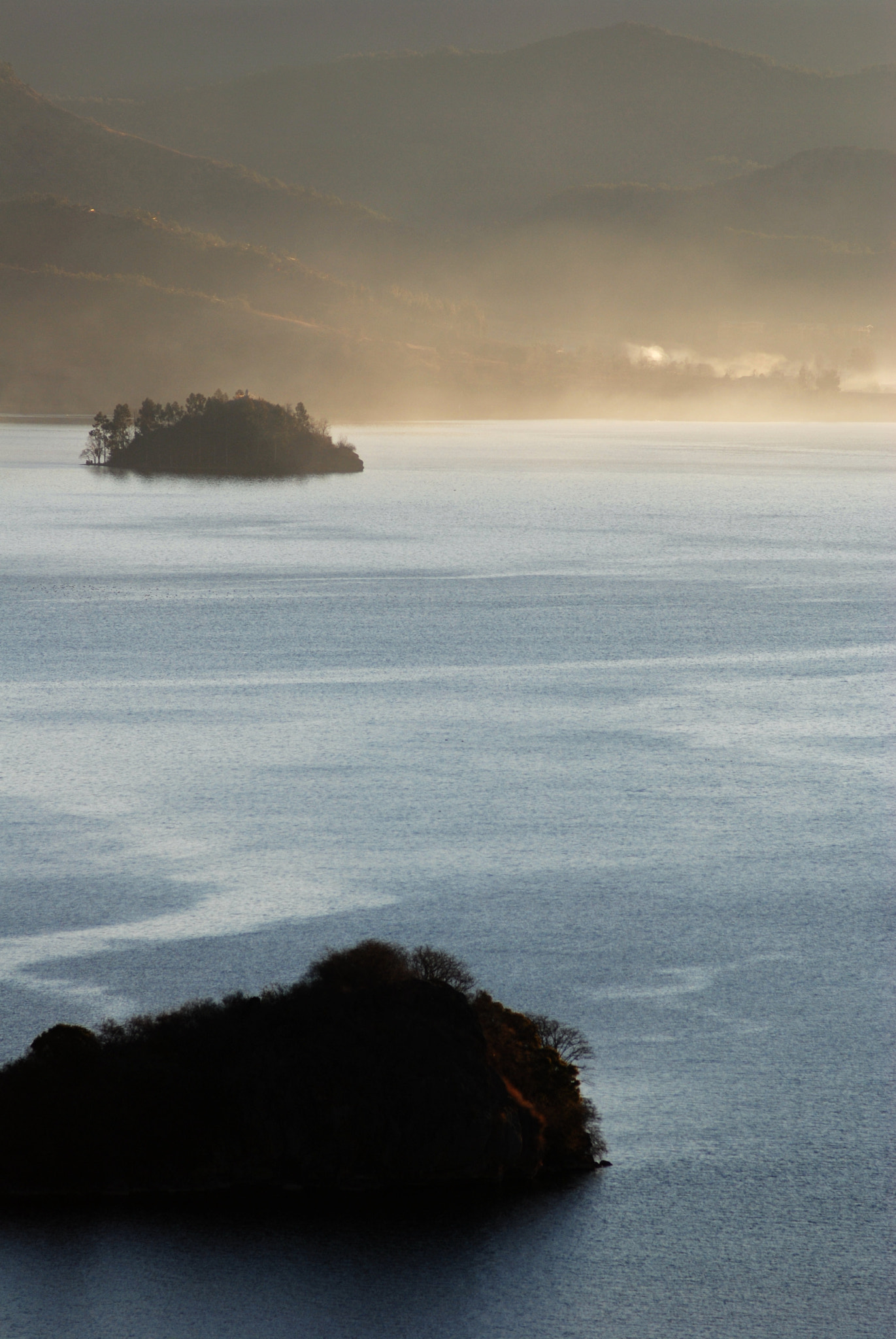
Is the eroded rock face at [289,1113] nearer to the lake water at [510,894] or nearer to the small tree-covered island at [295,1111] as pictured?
the small tree-covered island at [295,1111]

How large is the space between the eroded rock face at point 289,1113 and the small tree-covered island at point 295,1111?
0.02 m

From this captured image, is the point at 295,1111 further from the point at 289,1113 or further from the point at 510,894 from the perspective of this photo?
the point at 510,894

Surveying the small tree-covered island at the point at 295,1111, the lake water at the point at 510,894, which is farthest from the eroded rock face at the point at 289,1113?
the lake water at the point at 510,894

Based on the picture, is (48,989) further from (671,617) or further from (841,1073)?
(671,617)

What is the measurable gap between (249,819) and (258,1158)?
19393mm

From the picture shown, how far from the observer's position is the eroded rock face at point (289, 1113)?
2795 centimetres

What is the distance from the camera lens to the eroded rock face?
28.0 m

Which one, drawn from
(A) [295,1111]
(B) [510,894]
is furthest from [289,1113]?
(B) [510,894]

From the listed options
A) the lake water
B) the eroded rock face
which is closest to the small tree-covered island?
the eroded rock face

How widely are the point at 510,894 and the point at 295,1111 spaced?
12.8 metres

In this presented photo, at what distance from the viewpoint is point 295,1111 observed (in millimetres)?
28422

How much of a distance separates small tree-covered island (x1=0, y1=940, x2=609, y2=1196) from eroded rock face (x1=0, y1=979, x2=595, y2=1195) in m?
0.02

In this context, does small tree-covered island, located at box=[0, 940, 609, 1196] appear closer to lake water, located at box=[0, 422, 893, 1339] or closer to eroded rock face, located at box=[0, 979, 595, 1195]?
eroded rock face, located at box=[0, 979, 595, 1195]

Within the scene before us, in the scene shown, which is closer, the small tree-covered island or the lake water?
the lake water
